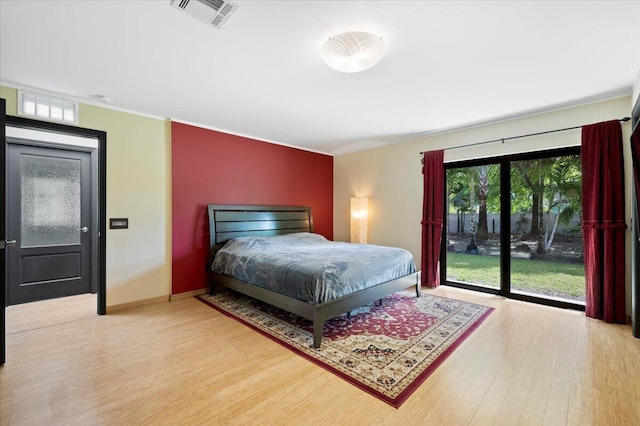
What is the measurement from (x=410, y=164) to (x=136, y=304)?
4.65 metres

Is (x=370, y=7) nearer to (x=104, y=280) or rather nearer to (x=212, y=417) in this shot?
(x=212, y=417)

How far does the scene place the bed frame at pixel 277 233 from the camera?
2748 millimetres

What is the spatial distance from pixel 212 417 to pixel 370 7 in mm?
2739

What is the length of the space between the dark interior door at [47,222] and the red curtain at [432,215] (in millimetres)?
5222

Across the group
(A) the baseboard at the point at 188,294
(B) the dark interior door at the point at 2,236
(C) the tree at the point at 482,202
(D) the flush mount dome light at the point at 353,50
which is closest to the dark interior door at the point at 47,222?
(A) the baseboard at the point at 188,294

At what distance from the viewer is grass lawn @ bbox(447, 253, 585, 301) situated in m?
3.68

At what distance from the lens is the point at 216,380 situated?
2.10 metres

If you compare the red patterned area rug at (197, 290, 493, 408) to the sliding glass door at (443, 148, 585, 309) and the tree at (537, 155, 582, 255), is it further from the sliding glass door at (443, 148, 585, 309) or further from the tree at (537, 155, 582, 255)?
the tree at (537, 155, 582, 255)

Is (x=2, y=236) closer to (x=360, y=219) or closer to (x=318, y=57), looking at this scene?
(x=318, y=57)

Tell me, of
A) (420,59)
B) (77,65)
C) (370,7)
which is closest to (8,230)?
(77,65)

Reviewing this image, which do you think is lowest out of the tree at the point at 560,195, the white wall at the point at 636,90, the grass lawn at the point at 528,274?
the grass lawn at the point at 528,274

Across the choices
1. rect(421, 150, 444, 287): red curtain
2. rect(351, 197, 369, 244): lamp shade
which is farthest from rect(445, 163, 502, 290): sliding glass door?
rect(351, 197, 369, 244): lamp shade

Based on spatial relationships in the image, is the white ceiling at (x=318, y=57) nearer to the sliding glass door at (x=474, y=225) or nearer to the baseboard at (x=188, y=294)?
the sliding glass door at (x=474, y=225)

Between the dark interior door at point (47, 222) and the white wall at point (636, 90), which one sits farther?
the dark interior door at point (47, 222)
